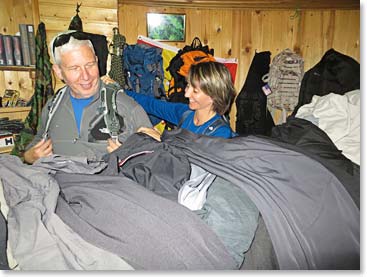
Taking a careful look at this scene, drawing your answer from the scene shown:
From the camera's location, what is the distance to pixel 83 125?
97 cm

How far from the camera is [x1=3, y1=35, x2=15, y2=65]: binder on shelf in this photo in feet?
5.31

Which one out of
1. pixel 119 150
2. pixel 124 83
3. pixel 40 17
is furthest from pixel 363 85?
pixel 40 17

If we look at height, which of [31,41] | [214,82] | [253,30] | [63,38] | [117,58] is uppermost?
[253,30]

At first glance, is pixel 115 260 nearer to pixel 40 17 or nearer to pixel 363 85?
pixel 363 85

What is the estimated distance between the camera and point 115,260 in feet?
1.73

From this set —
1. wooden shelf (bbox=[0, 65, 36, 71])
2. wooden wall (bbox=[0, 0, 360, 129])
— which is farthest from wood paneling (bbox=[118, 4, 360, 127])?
wooden shelf (bbox=[0, 65, 36, 71])

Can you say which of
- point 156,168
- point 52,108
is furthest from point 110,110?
point 156,168

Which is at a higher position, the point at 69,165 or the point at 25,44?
the point at 25,44

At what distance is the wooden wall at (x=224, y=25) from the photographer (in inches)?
66.4

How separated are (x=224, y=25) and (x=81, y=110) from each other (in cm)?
143

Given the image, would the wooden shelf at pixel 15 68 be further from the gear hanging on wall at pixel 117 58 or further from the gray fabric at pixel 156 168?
the gray fabric at pixel 156 168

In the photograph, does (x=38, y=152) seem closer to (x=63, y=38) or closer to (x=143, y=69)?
(x=63, y=38)

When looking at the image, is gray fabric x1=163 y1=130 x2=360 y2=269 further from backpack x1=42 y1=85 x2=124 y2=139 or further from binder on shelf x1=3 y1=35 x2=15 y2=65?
binder on shelf x1=3 y1=35 x2=15 y2=65

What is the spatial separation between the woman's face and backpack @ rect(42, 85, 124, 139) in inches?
14.6
